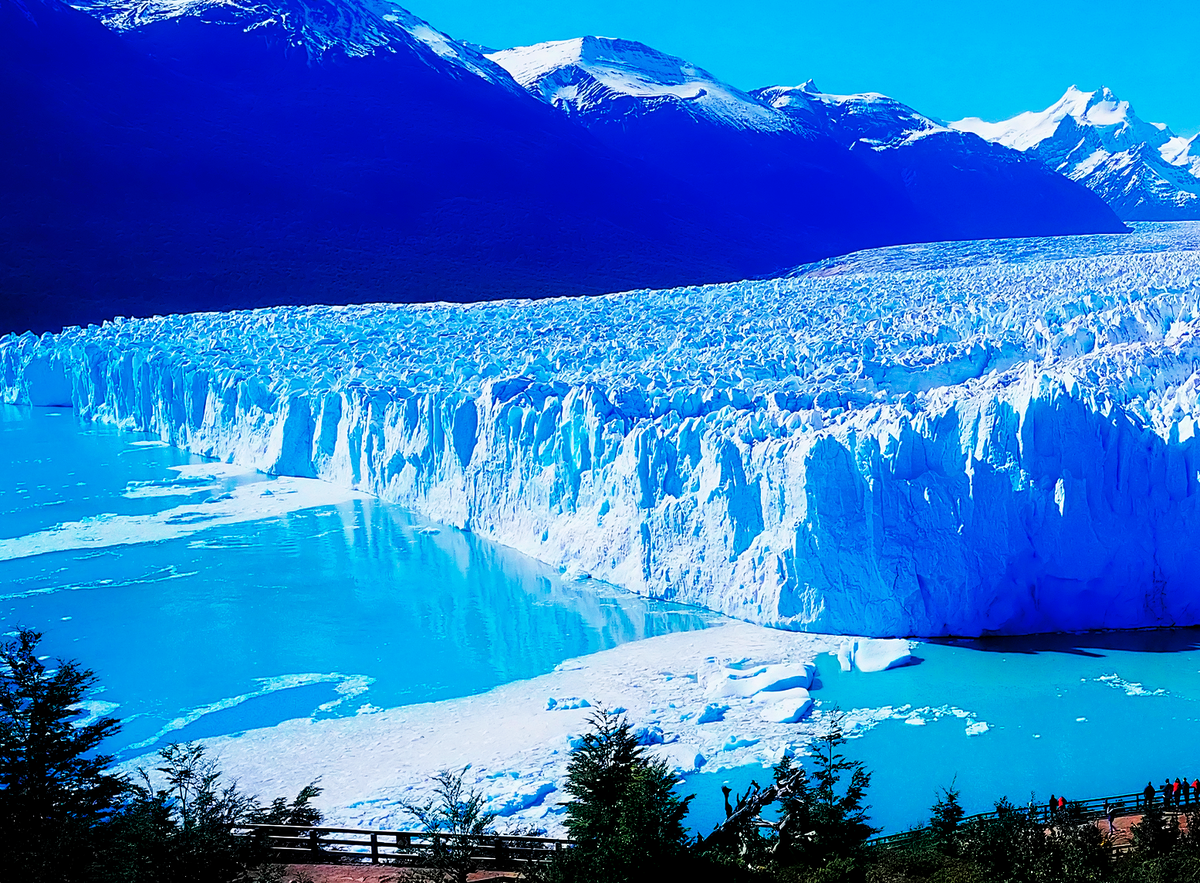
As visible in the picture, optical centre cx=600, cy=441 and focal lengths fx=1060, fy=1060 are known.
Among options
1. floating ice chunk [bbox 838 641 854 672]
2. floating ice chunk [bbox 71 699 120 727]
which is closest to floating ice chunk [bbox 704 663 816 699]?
floating ice chunk [bbox 838 641 854 672]

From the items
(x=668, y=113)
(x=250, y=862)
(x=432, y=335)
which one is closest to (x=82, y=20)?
(x=668, y=113)

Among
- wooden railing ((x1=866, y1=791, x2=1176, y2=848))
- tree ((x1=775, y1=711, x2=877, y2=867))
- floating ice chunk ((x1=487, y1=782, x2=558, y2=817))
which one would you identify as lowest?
wooden railing ((x1=866, y1=791, x2=1176, y2=848))

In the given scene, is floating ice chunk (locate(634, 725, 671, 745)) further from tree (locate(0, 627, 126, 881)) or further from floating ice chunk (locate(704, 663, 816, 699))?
tree (locate(0, 627, 126, 881))

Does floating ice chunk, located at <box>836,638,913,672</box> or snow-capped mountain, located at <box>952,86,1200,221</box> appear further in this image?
snow-capped mountain, located at <box>952,86,1200,221</box>

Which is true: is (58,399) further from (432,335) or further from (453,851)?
(453,851)

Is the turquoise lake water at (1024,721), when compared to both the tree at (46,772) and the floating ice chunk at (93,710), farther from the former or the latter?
the floating ice chunk at (93,710)

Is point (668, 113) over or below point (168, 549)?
over
